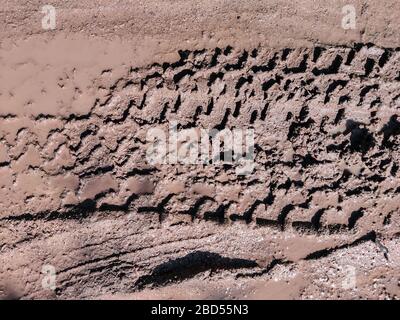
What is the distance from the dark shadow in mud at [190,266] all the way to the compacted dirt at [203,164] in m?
0.01

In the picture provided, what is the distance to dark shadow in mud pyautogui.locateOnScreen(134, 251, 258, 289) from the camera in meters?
5.04

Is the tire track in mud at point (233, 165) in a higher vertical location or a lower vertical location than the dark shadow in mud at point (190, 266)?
higher

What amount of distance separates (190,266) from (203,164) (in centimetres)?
101

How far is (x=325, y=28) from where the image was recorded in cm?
546

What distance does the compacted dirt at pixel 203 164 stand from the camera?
511 centimetres

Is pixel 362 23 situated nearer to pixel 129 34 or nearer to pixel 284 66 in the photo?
pixel 284 66

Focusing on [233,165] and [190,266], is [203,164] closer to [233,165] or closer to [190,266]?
[233,165]

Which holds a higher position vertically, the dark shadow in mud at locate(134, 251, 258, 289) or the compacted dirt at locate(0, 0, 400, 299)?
the compacted dirt at locate(0, 0, 400, 299)

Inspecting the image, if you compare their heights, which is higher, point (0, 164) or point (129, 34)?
point (129, 34)

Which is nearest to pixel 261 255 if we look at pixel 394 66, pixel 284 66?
pixel 284 66

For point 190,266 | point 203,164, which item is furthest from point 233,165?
point 190,266

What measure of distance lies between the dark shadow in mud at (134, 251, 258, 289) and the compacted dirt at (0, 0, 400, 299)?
0.05 ft
